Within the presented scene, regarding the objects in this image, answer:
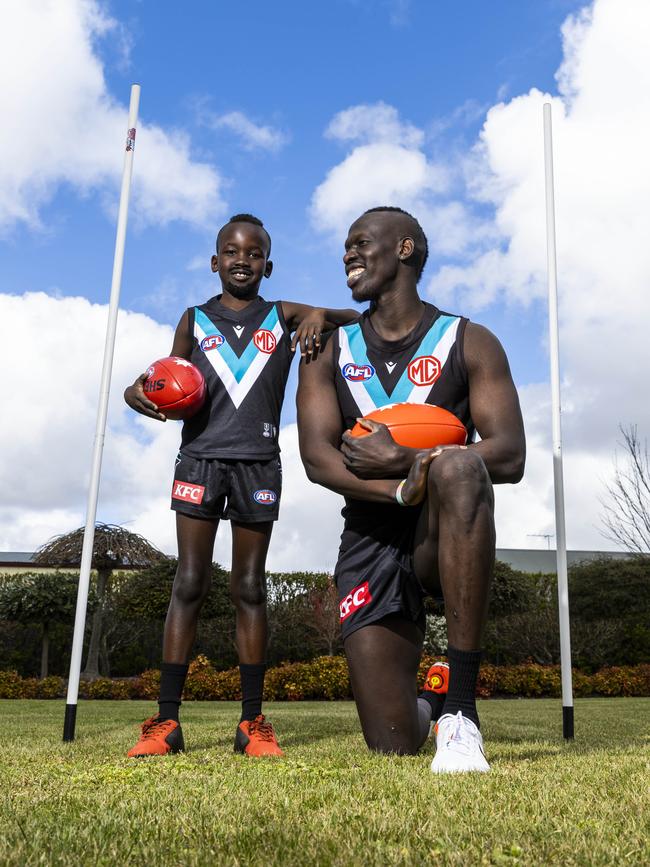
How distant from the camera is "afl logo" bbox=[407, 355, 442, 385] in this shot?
3.51 m

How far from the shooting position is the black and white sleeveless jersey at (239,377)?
4.00 meters

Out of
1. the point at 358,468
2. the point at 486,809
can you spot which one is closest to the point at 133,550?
the point at 358,468

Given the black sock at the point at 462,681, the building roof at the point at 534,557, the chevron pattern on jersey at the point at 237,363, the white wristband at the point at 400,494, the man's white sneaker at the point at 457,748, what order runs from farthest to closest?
the building roof at the point at 534,557
the chevron pattern on jersey at the point at 237,363
the white wristband at the point at 400,494
the black sock at the point at 462,681
the man's white sneaker at the point at 457,748

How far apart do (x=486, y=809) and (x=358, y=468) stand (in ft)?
4.77

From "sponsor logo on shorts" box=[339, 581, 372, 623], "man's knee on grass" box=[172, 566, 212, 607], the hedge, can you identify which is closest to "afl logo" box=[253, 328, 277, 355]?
"man's knee on grass" box=[172, 566, 212, 607]

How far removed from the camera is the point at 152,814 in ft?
6.12

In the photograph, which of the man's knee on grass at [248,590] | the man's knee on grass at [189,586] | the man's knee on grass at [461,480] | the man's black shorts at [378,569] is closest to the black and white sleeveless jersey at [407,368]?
the man's black shorts at [378,569]

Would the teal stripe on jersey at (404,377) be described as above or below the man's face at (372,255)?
below

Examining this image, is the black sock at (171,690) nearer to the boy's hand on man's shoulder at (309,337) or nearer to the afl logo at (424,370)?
the boy's hand on man's shoulder at (309,337)

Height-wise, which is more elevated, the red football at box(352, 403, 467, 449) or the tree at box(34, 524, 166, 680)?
the tree at box(34, 524, 166, 680)

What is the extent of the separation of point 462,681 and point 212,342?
2306 millimetres

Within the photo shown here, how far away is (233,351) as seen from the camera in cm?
421

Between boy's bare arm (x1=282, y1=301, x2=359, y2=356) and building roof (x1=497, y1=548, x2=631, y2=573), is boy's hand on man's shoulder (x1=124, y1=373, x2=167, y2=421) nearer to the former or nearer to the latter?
boy's bare arm (x1=282, y1=301, x2=359, y2=356)

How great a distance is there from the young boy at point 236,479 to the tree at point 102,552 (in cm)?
1201
